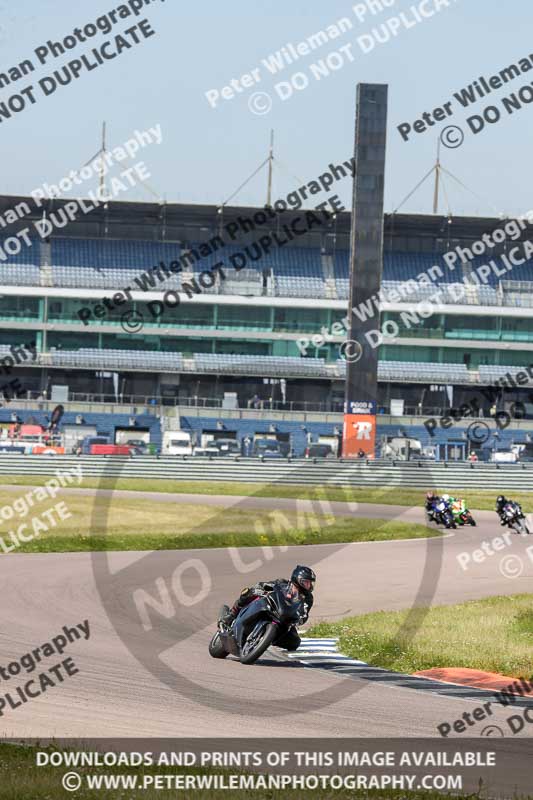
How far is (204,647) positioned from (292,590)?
2.51 meters

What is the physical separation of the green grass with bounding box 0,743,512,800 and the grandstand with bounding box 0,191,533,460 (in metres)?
65.6

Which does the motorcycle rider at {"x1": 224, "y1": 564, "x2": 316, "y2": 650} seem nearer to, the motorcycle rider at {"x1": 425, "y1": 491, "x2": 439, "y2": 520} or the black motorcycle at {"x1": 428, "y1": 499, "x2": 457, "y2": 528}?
the black motorcycle at {"x1": 428, "y1": 499, "x2": 457, "y2": 528}

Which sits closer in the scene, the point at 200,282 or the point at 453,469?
the point at 453,469

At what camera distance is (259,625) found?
14555 mm

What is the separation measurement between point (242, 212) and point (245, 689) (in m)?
67.7

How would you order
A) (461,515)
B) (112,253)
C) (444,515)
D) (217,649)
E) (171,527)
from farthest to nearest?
(112,253)
(461,515)
(444,515)
(171,527)
(217,649)

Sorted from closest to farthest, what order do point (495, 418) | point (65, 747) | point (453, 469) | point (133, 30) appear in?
point (65, 747) < point (133, 30) < point (453, 469) < point (495, 418)

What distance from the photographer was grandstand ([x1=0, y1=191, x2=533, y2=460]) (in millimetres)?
77188

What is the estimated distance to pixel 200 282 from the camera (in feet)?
258

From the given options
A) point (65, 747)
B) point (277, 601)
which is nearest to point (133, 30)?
point (277, 601)

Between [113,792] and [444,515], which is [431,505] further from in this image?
[113,792]

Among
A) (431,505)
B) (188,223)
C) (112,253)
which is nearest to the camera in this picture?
(431,505)

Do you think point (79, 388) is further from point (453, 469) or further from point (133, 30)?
point (133, 30)

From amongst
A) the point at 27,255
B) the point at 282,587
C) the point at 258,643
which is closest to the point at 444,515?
the point at 258,643
